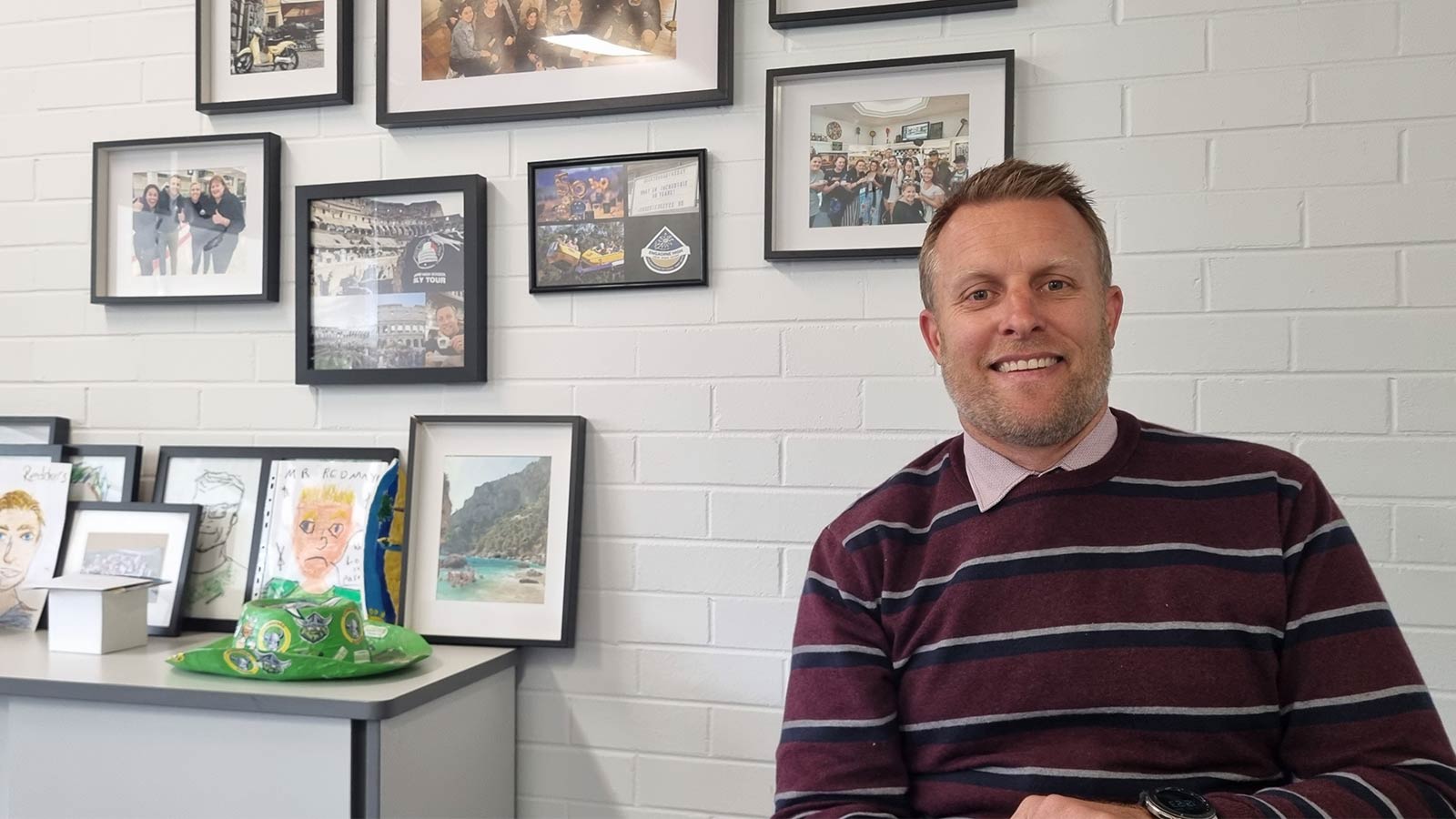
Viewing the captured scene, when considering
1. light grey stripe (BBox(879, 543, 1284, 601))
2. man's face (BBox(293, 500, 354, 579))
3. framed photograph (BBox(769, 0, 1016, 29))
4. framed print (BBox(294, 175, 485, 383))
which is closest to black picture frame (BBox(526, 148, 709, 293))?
framed print (BBox(294, 175, 485, 383))

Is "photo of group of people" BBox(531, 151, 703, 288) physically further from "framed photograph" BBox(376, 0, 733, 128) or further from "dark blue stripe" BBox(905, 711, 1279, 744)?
"dark blue stripe" BBox(905, 711, 1279, 744)

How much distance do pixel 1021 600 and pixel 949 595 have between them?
9 cm

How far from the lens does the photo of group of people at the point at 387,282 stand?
2059 mm

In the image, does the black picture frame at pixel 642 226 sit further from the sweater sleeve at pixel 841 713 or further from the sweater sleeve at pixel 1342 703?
the sweater sleeve at pixel 1342 703

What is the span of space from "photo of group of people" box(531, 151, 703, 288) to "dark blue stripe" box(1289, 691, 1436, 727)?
45.2 inches

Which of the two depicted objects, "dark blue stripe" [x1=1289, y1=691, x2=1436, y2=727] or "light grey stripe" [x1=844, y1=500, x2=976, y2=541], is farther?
"light grey stripe" [x1=844, y1=500, x2=976, y2=541]

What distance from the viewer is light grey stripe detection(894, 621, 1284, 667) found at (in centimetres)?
128

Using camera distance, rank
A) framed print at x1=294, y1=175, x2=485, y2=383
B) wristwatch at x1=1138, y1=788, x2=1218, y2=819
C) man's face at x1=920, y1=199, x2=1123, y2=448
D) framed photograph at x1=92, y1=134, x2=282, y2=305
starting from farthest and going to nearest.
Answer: framed photograph at x1=92, y1=134, x2=282, y2=305
framed print at x1=294, y1=175, x2=485, y2=383
man's face at x1=920, y1=199, x2=1123, y2=448
wristwatch at x1=1138, y1=788, x2=1218, y2=819

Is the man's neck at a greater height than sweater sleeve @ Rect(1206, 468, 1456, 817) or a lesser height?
greater

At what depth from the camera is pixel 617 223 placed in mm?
1987

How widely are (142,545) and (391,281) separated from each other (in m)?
0.68

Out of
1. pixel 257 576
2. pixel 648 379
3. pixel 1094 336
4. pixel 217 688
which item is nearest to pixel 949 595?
pixel 1094 336

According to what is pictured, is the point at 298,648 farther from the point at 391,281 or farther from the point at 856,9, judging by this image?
the point at 856,9

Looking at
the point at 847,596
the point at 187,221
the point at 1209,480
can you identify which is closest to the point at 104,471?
the point at 187,221
